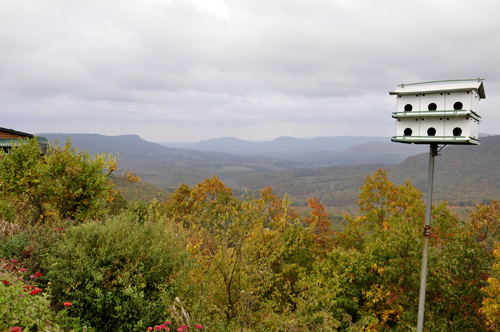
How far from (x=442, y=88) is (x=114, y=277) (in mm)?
8894

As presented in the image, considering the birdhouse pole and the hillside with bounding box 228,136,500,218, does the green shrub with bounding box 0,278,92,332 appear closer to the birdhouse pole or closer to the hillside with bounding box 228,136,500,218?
the birdhouse pole

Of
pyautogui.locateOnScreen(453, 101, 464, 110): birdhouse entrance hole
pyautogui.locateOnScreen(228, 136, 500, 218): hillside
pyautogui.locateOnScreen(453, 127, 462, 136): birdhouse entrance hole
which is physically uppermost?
pyautogui.locateOnScreen(453, 101, 464, 110): birdhouse entrance hole

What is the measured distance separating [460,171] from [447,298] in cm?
15305

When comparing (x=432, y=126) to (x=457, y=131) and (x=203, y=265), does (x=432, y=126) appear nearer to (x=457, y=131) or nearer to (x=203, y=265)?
(x=457, y=131)

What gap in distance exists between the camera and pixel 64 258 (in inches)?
249

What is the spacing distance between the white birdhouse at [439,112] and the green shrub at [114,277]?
21.7 feet

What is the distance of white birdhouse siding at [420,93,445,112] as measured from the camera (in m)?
6.63

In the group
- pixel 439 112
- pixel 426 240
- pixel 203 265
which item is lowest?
pixel 203 265

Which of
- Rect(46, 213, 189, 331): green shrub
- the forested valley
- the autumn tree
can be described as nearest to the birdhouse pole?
the forested valley

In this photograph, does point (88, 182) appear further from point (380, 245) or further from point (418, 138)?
point (380, 245)

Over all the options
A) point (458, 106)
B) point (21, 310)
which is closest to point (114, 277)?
point (21, 310)

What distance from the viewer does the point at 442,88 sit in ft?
21.3

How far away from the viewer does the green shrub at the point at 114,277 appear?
18.7 feet

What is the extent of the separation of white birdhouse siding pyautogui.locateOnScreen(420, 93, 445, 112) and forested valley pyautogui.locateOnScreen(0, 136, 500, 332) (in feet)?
13.7
